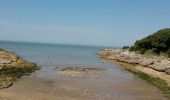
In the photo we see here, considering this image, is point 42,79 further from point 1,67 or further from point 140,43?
point 140,43

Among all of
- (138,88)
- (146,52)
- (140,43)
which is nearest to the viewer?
(138,88)

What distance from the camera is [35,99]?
27.8m

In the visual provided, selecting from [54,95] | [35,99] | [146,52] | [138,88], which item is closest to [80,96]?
[54,95]

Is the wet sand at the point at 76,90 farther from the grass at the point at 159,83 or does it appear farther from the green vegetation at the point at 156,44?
the green vegetation at the point at 156,44

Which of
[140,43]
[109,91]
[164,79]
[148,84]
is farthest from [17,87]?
[140,43]

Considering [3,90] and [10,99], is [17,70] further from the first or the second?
[10,99]

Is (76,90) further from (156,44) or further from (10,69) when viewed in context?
(156,44)

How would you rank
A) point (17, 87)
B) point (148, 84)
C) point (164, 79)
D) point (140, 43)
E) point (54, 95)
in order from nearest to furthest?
1. point (54, 95)
2. point (17, 87)
3. point (148, 84)
4. point (164, 79)
5. point (140, 43)

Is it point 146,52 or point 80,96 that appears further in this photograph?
point 146,52

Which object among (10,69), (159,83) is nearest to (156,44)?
(159,83)

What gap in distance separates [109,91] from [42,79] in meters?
10.1

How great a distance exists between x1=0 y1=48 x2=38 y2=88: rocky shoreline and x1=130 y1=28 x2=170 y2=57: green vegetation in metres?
33.2

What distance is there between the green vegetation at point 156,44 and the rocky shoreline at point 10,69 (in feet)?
109

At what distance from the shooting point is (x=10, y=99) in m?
27.2
